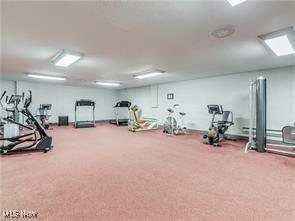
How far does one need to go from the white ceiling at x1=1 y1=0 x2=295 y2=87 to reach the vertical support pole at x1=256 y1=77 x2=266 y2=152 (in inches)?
28.0

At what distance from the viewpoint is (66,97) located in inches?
379

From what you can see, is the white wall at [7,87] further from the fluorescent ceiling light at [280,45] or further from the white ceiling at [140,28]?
the fluorescent ceiling light at [280,45]

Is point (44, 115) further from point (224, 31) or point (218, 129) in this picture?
point (224, 31)

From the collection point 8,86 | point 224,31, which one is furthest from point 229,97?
point 8,86

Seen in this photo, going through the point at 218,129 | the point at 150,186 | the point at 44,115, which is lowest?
the point at 150,186

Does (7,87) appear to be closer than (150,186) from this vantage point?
No

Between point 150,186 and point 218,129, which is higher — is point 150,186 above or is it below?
below

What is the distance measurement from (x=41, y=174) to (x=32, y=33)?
2.32 metres

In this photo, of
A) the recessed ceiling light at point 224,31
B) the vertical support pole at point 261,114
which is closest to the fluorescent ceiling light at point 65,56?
the recessed ceiling light at point 224,31

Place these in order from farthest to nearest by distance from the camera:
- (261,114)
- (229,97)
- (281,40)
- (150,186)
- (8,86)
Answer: (8,86)
(229,97)
(261,114)
(281,40)
(150,186)

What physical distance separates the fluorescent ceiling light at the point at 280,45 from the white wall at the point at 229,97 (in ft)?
6.05

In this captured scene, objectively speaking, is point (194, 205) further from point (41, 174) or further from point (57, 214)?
point (41, 174)

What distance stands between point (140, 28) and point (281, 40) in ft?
8.03

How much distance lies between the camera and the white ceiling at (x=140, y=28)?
1.88m
